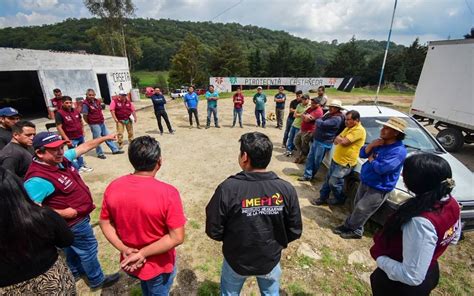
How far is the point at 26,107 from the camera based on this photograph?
1581 cm

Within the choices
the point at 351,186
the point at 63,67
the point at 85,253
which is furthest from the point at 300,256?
the point at 63,67

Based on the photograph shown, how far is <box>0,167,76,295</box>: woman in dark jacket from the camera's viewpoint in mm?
1307

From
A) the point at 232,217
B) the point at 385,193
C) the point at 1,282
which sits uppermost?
the point at 232,217

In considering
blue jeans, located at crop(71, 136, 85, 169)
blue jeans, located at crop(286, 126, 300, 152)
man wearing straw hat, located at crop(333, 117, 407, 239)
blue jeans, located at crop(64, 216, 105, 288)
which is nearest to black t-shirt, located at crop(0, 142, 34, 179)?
blue jeans, located at crop(64, 216, 105, 288)

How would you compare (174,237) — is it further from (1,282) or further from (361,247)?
(361,247)

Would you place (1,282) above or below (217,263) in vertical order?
above

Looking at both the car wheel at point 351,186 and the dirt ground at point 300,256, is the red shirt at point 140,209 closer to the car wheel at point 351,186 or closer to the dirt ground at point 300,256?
the dirt ground at point 300,256

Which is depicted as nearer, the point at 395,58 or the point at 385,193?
the point at 385,193

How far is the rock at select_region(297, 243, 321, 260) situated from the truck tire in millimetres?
7323

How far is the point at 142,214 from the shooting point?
1.63 meters

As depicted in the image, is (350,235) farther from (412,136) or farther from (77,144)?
(77,144)

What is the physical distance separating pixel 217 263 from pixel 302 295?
42.2 inches

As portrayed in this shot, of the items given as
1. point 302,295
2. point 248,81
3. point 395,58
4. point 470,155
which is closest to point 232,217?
point 302,295

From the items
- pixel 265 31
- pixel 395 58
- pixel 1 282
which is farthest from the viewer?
pixel 265 31
